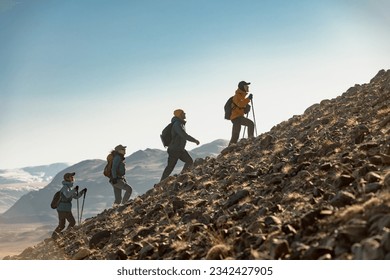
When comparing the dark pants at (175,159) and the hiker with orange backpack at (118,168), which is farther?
the hiker with orange backpack at (118,168)

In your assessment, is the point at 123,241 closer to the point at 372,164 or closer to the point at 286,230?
the point at 286,230

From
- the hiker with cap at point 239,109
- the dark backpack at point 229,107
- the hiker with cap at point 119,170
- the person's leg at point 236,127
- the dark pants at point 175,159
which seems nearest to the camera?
the dark pants at point 175,159

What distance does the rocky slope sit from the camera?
536 cm

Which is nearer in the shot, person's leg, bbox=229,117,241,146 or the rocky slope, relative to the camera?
the rocky slope

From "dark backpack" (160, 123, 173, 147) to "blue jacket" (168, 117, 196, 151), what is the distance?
21 cm

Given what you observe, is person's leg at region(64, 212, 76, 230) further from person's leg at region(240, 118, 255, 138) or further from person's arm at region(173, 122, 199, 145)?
person's leg at region(240, 118, 255, 138)

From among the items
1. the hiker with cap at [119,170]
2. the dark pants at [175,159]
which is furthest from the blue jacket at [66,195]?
the dark pants at [175,159]

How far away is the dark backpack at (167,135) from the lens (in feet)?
60.3

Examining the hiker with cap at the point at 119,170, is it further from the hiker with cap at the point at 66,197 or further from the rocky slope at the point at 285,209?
the rocky slope at the point at 285,209

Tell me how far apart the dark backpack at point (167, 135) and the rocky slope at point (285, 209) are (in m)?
3.85

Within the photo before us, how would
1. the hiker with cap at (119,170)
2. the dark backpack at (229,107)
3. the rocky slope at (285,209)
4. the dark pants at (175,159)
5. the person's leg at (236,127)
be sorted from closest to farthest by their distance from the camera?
the rocky slope at (285,209), the dark pants at (175,159), the hiker with cap at (119,170), the dark backpack at (229,107), the person's leg at (236,127)

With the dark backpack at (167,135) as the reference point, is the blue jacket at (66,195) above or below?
below

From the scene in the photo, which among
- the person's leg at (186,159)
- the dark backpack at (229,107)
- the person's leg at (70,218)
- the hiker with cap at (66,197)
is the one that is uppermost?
the dark backpack at (229,107)

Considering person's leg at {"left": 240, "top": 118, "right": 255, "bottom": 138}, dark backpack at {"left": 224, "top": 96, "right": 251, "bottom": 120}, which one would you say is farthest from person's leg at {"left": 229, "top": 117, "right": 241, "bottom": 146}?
dark backpack at {"left": 224, "top": 96, "right": 251, "bottom": 120}
